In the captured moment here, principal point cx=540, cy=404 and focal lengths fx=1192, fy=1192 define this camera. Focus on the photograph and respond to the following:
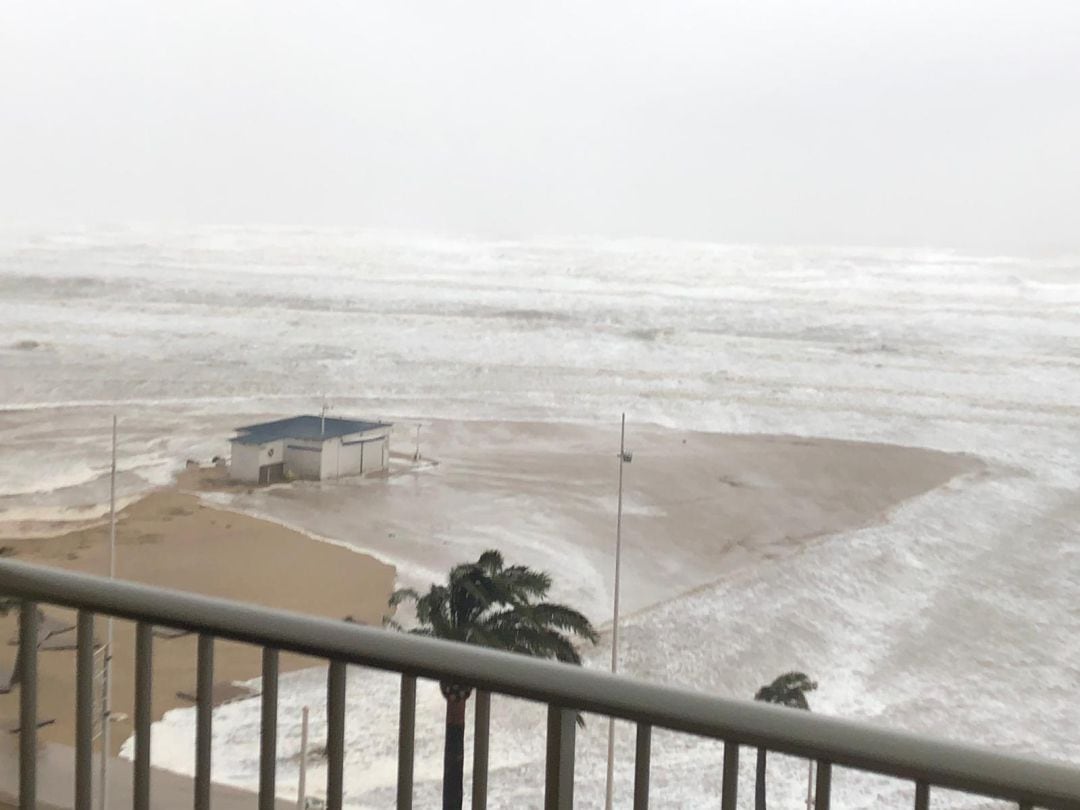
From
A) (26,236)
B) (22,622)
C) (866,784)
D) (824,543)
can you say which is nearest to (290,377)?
(26,236)

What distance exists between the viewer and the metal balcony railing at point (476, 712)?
0.68 metres

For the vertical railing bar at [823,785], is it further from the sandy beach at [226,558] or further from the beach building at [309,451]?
the beach building at [309,451]

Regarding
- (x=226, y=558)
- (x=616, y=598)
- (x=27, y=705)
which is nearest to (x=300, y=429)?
(x=226, y=558)

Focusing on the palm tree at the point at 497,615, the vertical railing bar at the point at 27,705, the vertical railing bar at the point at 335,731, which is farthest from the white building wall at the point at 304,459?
the vertical railing bar at the point at 335,731

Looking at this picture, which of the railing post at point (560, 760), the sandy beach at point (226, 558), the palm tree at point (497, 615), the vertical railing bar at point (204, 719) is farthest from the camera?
the sandy beach at point (226, 558)

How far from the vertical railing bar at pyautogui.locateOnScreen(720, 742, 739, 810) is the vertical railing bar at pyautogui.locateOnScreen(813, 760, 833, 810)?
50mm

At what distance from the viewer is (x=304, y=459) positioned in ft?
22.7

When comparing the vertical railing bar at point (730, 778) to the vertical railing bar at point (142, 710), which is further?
the vertical railing bar at point (142, 710)

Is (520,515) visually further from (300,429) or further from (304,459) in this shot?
(300,429)

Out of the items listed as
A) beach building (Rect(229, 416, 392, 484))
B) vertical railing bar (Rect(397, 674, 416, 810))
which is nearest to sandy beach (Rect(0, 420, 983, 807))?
beach building (Rect(229, 416, 392, 484))

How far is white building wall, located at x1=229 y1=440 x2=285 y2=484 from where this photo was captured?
6930 millimetres

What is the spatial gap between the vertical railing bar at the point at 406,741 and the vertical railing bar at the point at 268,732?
0.31 feet

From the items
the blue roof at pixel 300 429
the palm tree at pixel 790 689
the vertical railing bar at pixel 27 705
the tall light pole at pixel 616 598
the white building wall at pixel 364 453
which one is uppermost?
the vertical railing bar at pixel 27 705

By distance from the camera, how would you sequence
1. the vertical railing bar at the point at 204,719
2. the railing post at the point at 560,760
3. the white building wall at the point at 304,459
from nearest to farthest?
the railing post at the point at 560,760
the vertical railing bar at the point at 204,719
the white building wall at the point at 304,459
